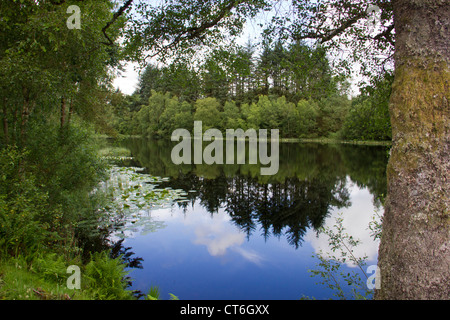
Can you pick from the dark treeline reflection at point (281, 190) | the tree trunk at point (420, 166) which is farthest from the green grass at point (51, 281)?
the dark treeline reflection at point (281, 190)

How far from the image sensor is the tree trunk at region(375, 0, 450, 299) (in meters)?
3.07

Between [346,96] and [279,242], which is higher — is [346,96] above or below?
above

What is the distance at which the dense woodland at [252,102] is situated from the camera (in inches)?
272

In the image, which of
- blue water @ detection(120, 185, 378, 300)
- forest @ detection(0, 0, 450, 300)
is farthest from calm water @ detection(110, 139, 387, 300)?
forest @ detection(0, 0, 450, 300)

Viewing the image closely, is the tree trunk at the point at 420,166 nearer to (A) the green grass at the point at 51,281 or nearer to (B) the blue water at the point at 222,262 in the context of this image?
(A) the green grass at the point at 51,281

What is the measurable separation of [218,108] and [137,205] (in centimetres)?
5874

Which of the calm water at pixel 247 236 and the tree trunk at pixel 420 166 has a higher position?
the tree trunk at pixel 420 166

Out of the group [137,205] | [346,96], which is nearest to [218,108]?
[346,96]

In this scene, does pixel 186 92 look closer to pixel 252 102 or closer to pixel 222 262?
pixel 222 262

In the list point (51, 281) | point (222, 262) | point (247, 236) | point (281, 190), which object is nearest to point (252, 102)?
point (281, 190)

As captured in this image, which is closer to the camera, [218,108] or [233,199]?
[233,199]

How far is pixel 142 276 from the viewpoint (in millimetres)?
7457

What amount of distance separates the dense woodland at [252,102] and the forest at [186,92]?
0.06m
